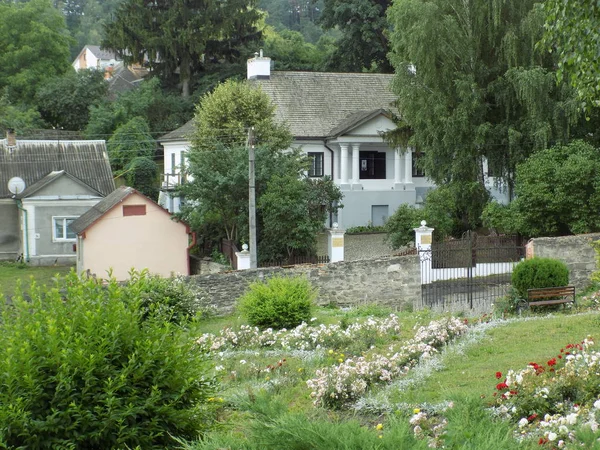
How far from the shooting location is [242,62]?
5050 cm

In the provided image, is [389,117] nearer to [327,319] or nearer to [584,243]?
[584,243]

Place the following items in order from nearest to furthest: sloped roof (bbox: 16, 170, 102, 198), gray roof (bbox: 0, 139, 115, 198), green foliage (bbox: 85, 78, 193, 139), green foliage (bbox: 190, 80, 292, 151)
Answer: green foliage (bbox: 190, 80, 292, 151), sloped roof (bbox: 16, 170, 102, 198), gray roof (bbox: 0, 139, 115, 198), green foliage (bbox: 85, 78, 193, 139)

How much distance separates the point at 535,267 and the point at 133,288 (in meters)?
13.3

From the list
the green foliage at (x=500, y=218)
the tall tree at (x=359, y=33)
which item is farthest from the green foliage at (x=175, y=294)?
the tall tree at (x=359, y=33)

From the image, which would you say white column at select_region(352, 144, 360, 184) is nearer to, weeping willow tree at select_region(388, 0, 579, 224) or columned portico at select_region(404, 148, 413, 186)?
columned portico at select_region(404, 148, 413, 186)

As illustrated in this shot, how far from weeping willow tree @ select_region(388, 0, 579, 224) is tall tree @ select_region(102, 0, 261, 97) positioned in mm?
20110

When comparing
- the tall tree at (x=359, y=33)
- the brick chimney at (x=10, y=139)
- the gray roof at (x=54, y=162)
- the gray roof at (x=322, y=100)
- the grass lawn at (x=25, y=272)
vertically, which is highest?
the tall tree at (x=359, y=33)

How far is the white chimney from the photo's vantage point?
40.2 metres

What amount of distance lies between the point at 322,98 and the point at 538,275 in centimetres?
2212

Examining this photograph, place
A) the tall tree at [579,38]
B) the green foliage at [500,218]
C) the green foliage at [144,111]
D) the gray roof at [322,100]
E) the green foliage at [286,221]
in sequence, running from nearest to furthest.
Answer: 1. the tall tree at [579,38]
2. the green foliage at [500,218]
3. the green foliage at [286,221]
4. the gray roof at [322,100]
5. the green foliage at [144,111]

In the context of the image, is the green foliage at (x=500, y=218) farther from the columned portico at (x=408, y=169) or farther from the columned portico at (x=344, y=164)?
the columned portico at (x=408, y=169)

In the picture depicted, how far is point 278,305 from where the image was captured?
18484mm

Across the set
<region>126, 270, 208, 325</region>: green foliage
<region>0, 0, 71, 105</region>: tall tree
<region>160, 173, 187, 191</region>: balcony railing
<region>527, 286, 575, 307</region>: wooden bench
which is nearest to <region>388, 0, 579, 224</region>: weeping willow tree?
<region>527, 286, 575, 307</region>: wooden bench

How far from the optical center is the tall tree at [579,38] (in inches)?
592
